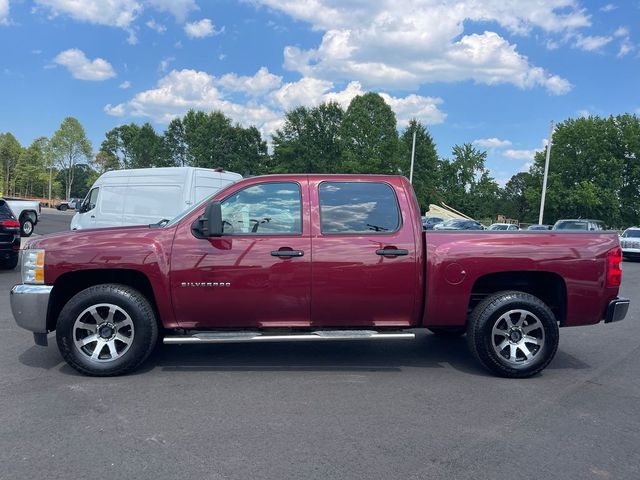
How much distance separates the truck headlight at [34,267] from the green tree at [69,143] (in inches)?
3508

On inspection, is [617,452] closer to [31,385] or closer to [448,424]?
[448,424]

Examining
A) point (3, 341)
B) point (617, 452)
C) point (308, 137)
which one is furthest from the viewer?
point (308, 137)

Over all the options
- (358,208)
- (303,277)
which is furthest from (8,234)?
(358,208)

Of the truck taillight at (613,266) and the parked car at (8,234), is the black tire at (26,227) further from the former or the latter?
the truck taillight at (613,266)

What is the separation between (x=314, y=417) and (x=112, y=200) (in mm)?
11014

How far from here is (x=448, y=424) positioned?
398 cm

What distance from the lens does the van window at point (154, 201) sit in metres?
12.7

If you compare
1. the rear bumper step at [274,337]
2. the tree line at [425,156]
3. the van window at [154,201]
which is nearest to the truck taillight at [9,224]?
the van window at [154,201]

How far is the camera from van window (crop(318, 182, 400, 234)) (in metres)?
5.08

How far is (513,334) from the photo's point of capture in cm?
516

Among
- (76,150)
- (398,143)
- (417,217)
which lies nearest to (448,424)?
(417,217)

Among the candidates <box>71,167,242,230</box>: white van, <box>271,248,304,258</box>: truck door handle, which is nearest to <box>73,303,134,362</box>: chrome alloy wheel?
<box>271,248,304,258</box>: truck door handle

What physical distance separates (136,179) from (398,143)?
1682 inches

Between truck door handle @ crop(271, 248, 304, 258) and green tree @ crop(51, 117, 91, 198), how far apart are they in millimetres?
90154
